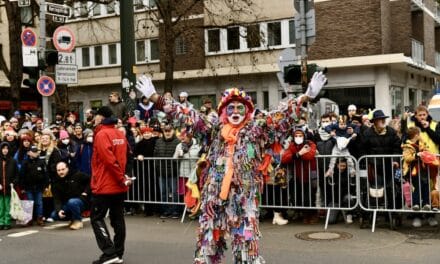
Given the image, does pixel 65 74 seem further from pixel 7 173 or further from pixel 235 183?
pixel 235 183

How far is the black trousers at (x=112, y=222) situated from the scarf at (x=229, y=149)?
2128mm

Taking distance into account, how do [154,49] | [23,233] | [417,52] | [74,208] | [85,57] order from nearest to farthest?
[23,233] → [74,208] → [417,52] → [154,49] → [85,57]

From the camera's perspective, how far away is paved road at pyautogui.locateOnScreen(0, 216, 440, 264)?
295 inches

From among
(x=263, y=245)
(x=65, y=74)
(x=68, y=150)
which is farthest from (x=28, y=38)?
(x=263, y=245)

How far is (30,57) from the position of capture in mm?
12484

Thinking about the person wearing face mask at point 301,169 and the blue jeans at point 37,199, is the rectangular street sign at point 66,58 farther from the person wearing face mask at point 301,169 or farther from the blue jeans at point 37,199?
the person wearing face mask at point 301,169

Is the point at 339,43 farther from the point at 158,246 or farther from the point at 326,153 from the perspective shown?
the point at 158,246

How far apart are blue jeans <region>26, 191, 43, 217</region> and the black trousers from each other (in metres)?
3.57

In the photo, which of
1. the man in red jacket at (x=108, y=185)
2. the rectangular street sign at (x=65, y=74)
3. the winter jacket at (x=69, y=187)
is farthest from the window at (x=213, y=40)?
the man in red jacket at (x=108, y=185)

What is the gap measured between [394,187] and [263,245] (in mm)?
2321

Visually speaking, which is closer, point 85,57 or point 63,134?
point 63,134

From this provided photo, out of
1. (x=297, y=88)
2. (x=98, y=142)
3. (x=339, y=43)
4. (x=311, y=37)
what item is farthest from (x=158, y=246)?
(x=339, y=43)

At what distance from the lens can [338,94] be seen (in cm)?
2770

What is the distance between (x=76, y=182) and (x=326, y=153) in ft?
14.4
